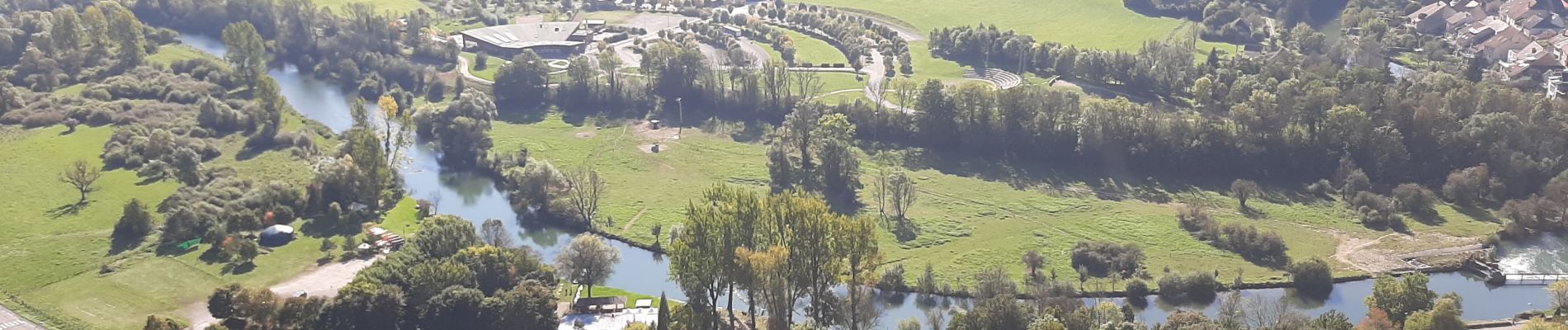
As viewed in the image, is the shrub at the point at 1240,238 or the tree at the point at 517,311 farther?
the shrub at the point at 1240,238

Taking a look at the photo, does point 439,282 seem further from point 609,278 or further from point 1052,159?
point 1052,159

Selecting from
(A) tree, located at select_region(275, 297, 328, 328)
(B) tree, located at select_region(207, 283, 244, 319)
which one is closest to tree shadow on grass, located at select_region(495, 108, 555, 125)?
(B) tree, located at select_region(207, 283, 244, 319)

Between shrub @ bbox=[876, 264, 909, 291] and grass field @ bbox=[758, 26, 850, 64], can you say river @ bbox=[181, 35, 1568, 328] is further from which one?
grass field @ bbox=[758, 26, 850, 64]

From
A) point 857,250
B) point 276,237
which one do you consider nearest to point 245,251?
point 276,237

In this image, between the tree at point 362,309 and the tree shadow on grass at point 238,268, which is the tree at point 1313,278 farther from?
the tree shadow on grass at point 238,268

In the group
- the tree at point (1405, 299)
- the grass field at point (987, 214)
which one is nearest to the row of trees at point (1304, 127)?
the grass field at point (987, 214)

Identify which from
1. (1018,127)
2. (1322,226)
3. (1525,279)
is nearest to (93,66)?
(1018,127)
